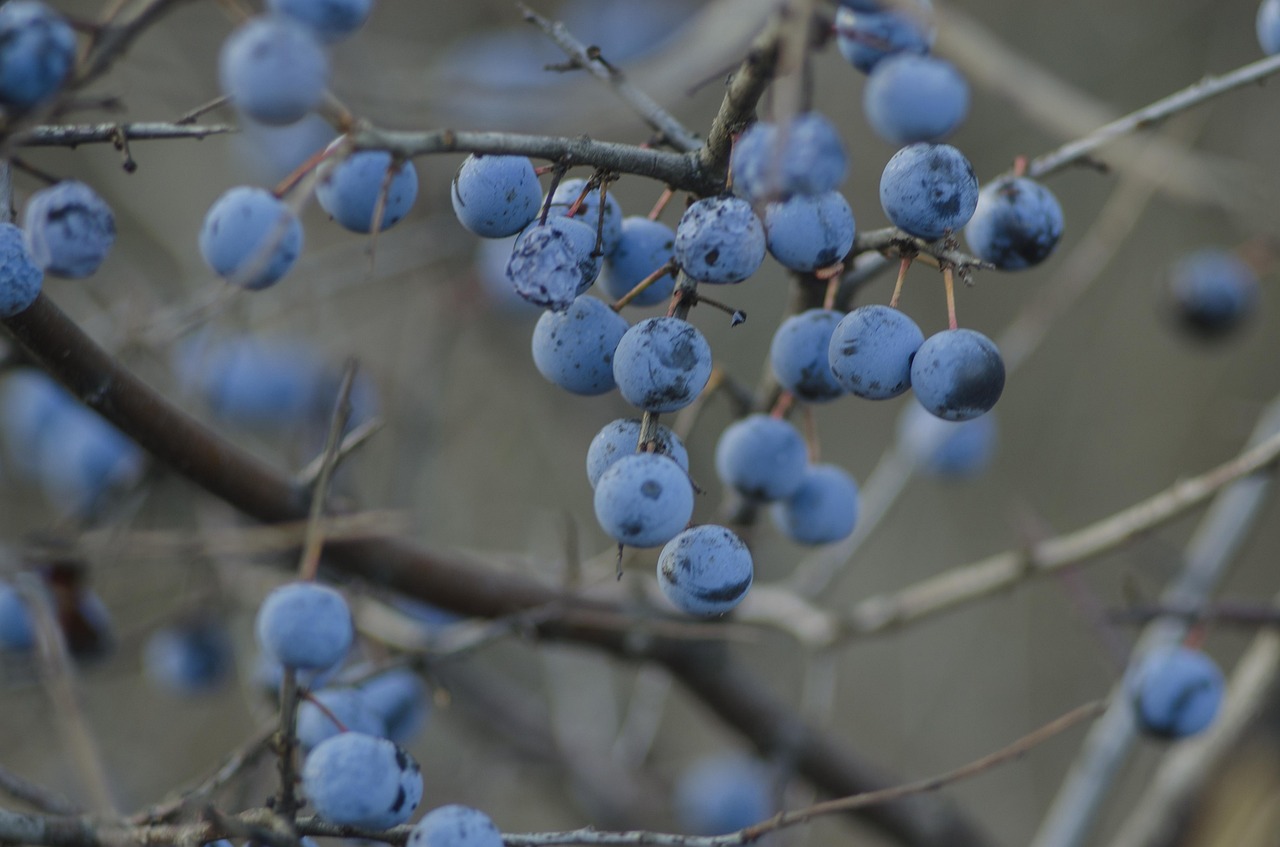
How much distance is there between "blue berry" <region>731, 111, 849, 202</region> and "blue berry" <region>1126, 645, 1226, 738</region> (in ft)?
4.68

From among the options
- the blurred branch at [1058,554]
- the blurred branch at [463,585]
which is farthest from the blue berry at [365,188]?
the blurred branch at [1058,554]

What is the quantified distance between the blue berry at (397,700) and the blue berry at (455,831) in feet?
2.91

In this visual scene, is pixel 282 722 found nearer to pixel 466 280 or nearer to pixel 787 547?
pixel 466 280

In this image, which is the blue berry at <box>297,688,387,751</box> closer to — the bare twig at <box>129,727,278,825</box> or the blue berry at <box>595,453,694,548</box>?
the bare twig at <box>129,727,278,825</box>

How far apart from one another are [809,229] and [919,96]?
0.90 feet

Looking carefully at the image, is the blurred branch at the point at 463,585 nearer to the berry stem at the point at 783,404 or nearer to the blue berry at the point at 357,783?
the berry stem at the point at 783,404

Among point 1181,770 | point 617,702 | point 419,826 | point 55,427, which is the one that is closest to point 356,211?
point 419,826

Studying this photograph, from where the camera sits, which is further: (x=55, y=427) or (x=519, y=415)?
(x=519, y=415)

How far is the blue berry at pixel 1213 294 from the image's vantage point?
3.12 meters

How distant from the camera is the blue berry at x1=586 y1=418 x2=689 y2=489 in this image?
117 centimetres

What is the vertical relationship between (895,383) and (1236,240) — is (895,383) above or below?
below

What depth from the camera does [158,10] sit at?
0.94 m

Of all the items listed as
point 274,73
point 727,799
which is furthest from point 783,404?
point 727,799

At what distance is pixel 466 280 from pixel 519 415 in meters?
1.09
